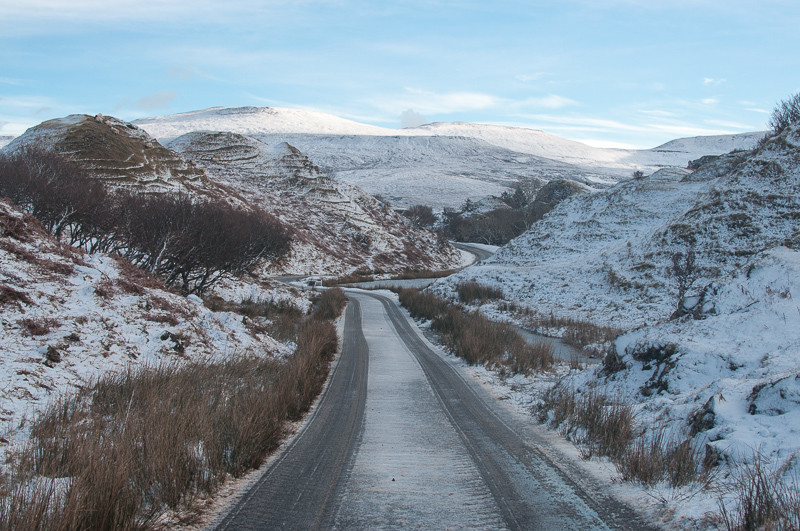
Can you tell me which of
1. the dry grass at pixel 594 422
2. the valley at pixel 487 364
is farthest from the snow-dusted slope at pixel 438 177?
the dry grass at pixel 594 422

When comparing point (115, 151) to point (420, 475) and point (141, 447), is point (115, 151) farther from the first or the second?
point (420, 475)

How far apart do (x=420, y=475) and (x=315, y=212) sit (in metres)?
75.7

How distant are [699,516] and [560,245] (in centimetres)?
3740

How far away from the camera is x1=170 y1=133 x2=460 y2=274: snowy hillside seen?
65875mm

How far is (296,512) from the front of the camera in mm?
4328

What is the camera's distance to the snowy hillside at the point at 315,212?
6588 centimetres

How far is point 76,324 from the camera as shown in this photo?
9016mm

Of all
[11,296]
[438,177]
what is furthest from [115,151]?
[438,177]

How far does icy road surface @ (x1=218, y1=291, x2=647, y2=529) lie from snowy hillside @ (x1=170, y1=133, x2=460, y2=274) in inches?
1969

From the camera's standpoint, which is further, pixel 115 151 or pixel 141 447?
pixel 115 151

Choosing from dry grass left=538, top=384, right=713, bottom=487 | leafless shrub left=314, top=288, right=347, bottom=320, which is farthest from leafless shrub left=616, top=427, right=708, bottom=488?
leafless shrub left=314, top=288, right=347, bottom=320

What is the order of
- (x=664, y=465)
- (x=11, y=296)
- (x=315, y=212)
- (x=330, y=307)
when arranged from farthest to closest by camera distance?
1. (x=315, y=212)
2. (x=330, y=307)
3. (x=11, y=296)
4. (x=664, y=465)

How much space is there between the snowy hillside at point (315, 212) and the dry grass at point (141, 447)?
164 ft

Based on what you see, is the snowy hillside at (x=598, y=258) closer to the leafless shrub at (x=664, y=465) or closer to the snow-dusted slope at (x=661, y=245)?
the snow-dusted slope at (x=661, y=245)
